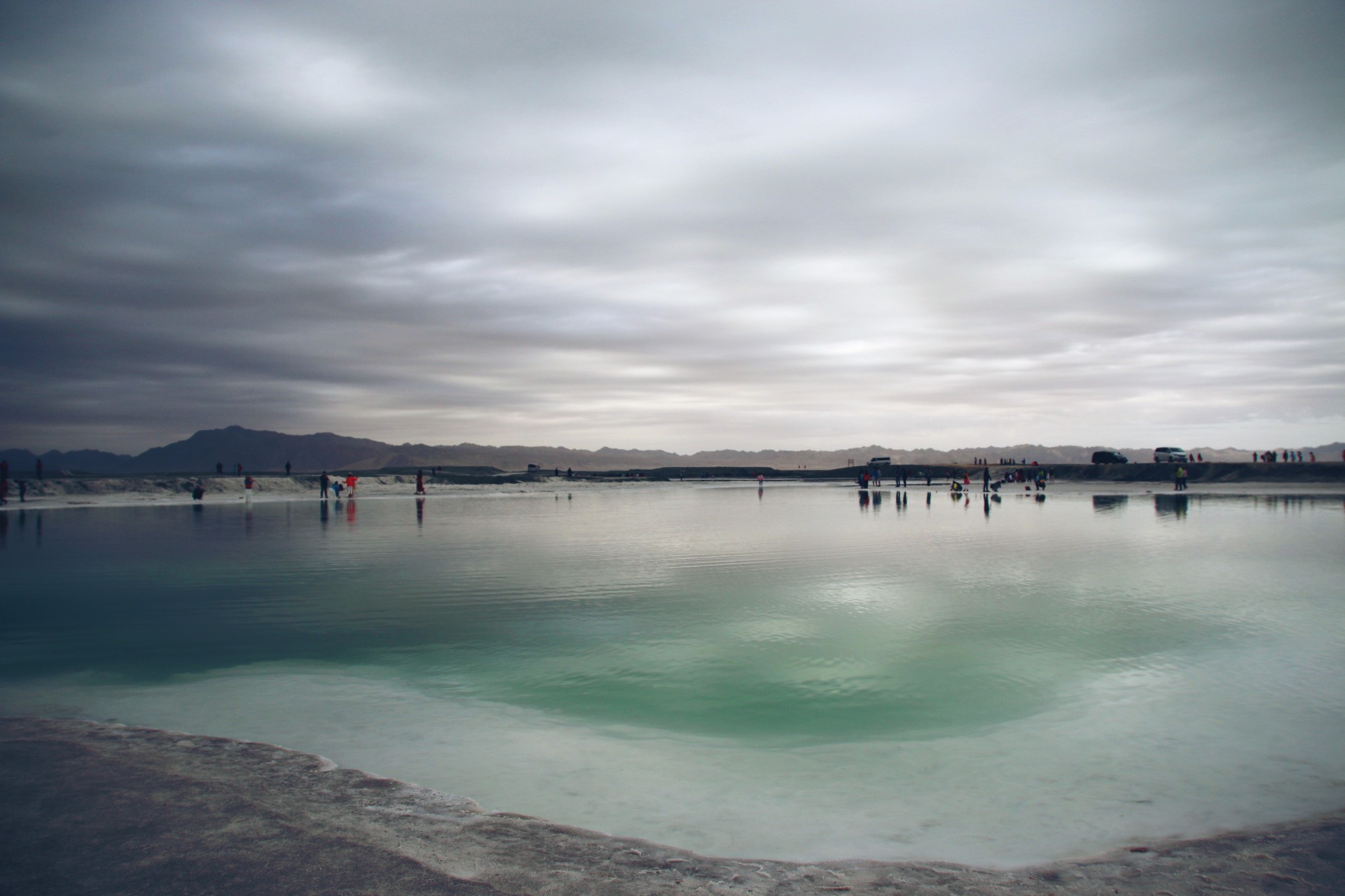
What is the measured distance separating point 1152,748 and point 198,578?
1948cm

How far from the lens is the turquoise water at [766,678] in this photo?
249 inches

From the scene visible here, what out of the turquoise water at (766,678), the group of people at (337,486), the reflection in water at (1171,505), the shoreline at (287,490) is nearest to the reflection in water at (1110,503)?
the reflection in water at (1171,505)

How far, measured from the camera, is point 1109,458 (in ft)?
314

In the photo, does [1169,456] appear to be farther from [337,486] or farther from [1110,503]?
[337,486]

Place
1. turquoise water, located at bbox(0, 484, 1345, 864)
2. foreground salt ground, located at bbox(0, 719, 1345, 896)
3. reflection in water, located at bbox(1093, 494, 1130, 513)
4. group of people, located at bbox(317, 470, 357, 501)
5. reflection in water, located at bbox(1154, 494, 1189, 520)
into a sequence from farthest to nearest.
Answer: group of people, located at bbox(317, 470, 357, 501) < reflection in water, located at bbox(1093, 494, 1130, 513) < reflection in water, located at bbox(1154, 494, 1189, 520) < turquoise water, located at bbox(0, 484, 1345, 864) < foreground salt ground, located at bbox(0, 719, 1345, 896)

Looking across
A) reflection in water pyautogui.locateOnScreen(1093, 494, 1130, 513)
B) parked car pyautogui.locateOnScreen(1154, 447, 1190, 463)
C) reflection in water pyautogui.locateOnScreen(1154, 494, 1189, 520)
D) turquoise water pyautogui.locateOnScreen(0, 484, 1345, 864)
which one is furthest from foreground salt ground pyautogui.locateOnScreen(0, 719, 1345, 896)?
parked car pyautogui.locateOnScreen(1154, 447, 1190, 463)

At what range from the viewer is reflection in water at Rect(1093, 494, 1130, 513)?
131 ft

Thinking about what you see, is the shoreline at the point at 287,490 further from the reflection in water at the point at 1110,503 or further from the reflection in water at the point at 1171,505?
the reflection in water at the point at 1110,503

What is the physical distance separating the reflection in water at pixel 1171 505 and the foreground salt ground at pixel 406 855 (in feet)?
112

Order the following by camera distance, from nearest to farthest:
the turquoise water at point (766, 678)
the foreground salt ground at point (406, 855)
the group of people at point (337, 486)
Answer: the foreground salt ground at point (406, 855), the turquoise water at point (766, 678), the group of people at point (337, 486)

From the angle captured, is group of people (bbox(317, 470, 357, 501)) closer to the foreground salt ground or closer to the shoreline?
the shoreline

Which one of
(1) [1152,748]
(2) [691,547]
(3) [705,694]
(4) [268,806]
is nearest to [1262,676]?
(1) [1152,748]

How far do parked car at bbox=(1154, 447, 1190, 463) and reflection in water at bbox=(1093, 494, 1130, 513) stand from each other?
39.3 meters

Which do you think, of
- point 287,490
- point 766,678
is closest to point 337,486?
point 287,490
